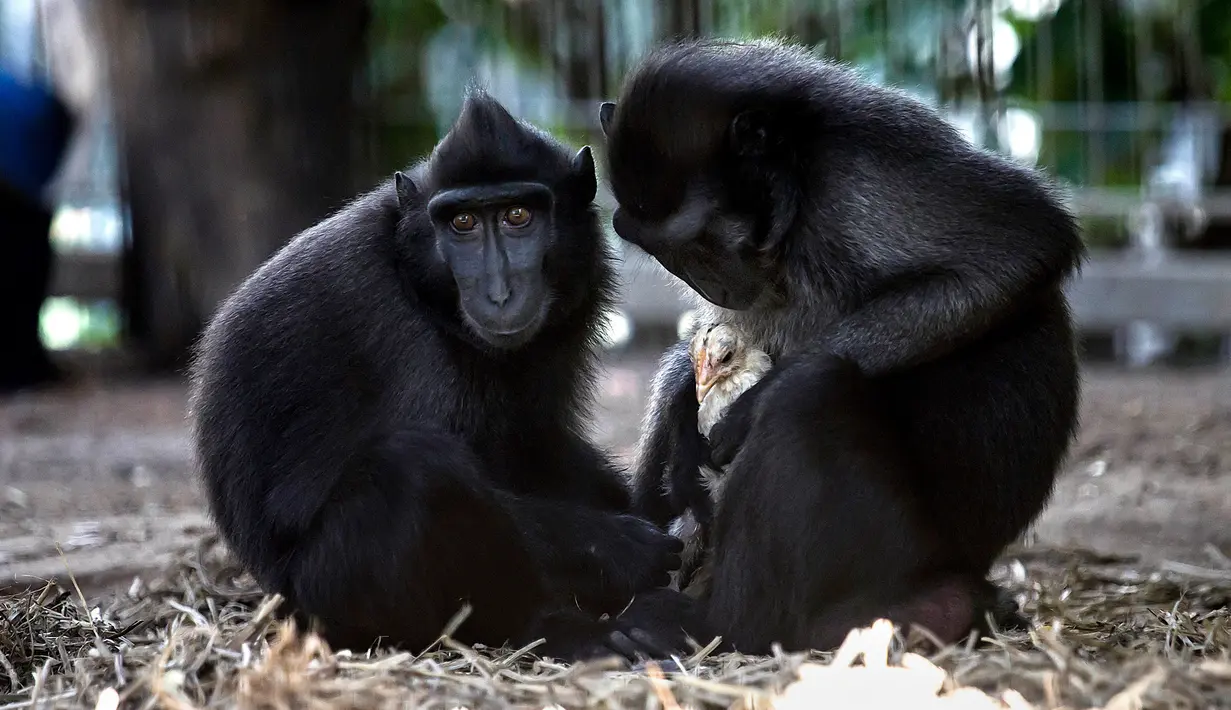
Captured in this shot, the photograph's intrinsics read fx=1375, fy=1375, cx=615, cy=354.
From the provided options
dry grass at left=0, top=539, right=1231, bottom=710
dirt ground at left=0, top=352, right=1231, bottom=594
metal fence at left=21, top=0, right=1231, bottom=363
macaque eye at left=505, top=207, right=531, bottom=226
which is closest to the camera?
dry grass at left=0, top=539, right=1231, bottom=710

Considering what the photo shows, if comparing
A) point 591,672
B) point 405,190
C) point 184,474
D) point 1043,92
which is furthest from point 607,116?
point 1043,92

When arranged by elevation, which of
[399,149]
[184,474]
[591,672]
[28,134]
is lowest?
[184,474]

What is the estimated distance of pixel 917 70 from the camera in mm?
13039

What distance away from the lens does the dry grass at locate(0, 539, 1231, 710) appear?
10.2ft

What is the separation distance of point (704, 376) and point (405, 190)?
121cm

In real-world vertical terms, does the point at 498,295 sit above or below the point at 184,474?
above

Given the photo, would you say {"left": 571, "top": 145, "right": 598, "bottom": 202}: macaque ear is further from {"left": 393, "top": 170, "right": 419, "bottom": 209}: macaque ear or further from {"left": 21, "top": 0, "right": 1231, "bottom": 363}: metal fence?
{"left": 21, "top": 0, "right": 1231, "bottom": 363}: metal fence

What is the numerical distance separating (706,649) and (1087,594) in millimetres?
2080

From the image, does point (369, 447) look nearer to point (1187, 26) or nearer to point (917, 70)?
point (917, 70)

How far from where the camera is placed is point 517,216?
458cm

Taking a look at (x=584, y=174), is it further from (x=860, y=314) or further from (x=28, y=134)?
(x=28, y=134)

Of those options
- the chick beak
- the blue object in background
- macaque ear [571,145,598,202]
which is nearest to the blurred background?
the blue object in background

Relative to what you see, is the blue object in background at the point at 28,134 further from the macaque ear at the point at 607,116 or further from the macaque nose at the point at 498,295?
the macaque ear at the point at 607,116

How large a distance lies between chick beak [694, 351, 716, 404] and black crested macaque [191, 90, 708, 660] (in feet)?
1.74
